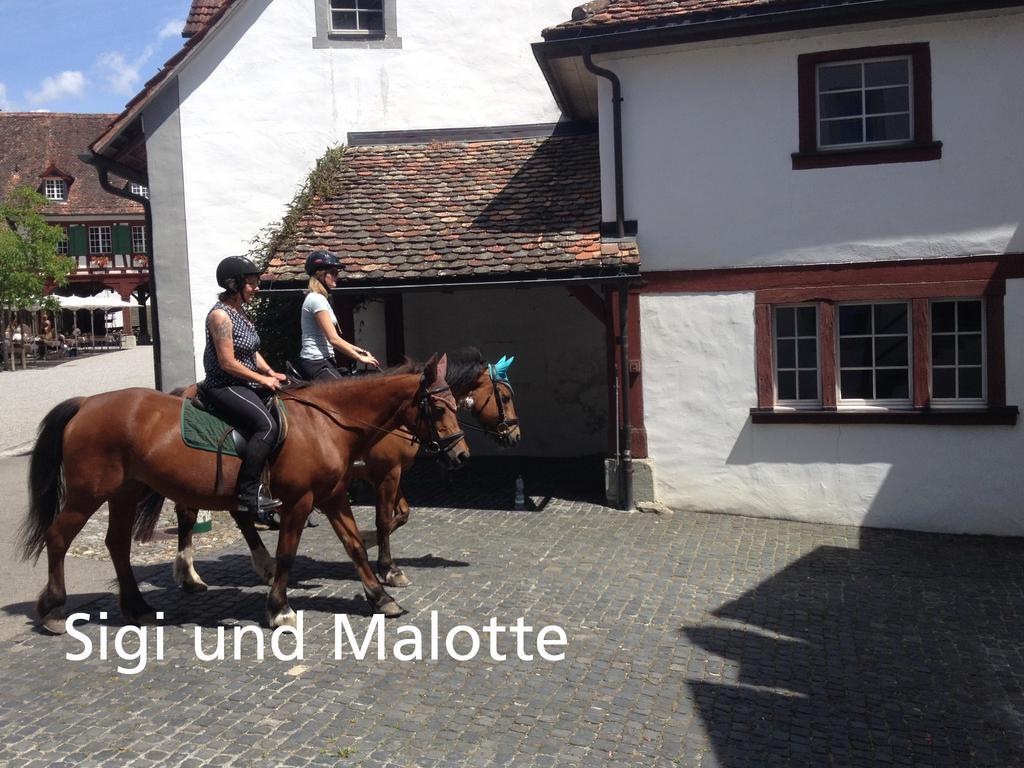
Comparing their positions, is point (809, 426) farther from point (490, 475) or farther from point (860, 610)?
point (490, 475)

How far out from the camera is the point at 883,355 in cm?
1066

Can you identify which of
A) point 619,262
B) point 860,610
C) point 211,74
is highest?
point 211,74

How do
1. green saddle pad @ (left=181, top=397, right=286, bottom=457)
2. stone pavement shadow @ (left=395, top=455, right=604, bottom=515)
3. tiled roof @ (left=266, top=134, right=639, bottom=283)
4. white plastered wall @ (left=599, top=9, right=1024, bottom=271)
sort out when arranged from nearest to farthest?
green saddle pad @ (left=181, top=397, right=286, bottom=457)
white plastered wall @ (left=599, top=9, right=1024, bottom=271)
tiled roof @ (left=266, top=134, right=639, bottom=283)
stone pavement shadow @ (left=395, top=455, right=604, bottom=515)

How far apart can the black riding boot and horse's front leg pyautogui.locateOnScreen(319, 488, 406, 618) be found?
1.76 ft

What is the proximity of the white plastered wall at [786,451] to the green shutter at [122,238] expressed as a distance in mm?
43043

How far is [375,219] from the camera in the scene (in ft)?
41.7

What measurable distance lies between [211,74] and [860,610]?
39.4 feet

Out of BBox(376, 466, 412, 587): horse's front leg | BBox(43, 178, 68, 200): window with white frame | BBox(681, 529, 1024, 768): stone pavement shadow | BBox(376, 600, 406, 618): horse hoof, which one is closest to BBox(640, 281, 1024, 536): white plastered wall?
BBox(681, 529, 1024, 768): stone pavement shadow

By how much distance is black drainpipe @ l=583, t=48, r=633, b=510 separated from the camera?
36.5ft

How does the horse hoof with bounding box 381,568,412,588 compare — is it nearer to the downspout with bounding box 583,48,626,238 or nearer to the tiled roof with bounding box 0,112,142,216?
the downspout with bounding box 583,48,626,238

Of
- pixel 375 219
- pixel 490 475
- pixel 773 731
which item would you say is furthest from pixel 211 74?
pixel 773 731

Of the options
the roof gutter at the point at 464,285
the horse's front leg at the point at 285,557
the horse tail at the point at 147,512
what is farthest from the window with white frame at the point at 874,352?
the horse tail at the point at 147,512

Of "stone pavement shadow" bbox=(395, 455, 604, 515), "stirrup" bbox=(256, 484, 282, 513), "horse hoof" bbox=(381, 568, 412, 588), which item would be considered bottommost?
"stone pavement shadow" bbox=(395, 455, 604, 515)

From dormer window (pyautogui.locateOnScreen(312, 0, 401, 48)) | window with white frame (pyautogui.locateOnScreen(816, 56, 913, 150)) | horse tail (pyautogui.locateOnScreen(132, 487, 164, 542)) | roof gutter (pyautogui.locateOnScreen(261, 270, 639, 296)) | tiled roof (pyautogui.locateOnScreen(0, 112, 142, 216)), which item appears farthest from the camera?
tiled roof (pyautogui.locateOnScreen(0, 112, 142, 216))
